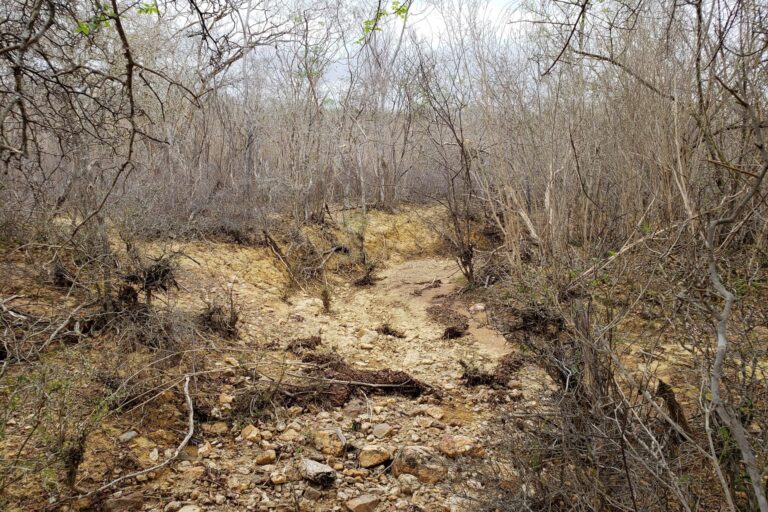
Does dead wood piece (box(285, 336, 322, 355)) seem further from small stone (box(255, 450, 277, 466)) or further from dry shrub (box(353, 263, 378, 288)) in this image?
dry shrub (box(353, 263, 378, 288))

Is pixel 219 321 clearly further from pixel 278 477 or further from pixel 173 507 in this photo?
pixel 173 507

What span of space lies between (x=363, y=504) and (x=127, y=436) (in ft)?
4.63

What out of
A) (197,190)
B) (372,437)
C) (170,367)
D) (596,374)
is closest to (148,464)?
(170,367)

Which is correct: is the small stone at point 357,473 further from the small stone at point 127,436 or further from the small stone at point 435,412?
the small stone at point 127,436

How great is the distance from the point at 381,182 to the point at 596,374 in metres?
8.57

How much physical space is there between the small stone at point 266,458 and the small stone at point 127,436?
712 mm

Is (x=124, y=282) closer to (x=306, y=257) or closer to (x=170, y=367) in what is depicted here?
(x=170, y=367)

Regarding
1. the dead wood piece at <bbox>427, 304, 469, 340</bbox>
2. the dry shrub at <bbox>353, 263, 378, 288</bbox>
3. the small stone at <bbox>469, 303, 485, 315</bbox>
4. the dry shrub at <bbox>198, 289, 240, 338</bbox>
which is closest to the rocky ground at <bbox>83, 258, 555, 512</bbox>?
the dry shrub at <bbox>198, 289, 240, 338</bbox>

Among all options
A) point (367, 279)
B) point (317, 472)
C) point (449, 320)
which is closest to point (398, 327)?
point (449, 320)

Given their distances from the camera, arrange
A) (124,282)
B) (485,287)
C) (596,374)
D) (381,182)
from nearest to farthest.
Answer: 1. (596,374)
2. (124,282)
3. (485,287)
4. (381,182)

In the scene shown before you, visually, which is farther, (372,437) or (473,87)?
(473,87)

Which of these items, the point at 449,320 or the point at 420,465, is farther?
the point at 449,320

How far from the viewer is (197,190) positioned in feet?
24.7

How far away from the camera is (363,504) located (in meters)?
2.29
